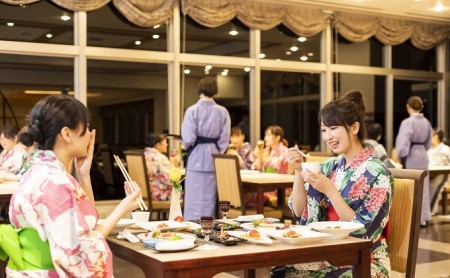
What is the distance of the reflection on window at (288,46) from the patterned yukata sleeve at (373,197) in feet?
18.4

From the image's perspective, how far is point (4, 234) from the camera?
1862 millimetres

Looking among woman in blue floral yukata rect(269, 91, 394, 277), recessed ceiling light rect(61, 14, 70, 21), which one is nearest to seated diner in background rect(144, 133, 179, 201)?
recessed ceiling light rect(61, 14, 70, 21)

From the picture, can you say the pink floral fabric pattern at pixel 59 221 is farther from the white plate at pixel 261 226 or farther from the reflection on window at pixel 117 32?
the reflection on window at pixel 117 32

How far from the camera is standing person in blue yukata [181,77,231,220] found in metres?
5.79

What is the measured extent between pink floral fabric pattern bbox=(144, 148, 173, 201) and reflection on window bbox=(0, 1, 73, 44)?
1.59 metres

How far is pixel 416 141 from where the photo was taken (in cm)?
730

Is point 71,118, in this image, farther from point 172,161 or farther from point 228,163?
point 172,161

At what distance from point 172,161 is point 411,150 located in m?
2.84

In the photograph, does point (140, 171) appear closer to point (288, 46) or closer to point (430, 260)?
point (430, 260)

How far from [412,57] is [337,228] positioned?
787 centimetres

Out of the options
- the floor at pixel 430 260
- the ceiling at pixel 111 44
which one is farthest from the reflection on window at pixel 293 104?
the floor at pixel 430 260

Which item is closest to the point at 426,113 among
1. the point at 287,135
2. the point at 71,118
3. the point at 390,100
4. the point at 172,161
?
the point at 390,100

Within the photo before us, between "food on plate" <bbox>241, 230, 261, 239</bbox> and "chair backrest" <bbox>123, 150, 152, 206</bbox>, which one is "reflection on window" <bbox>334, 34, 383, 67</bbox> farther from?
"food on plate" <bbox>241, 230, 261, 239</bbox>

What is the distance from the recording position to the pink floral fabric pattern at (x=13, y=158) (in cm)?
567
